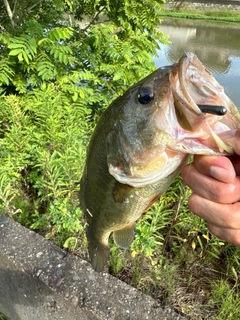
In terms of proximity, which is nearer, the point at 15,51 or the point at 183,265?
the point at 183,265

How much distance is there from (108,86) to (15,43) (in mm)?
1244

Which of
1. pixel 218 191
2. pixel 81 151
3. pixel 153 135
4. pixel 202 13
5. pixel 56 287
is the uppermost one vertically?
pixel 153 135

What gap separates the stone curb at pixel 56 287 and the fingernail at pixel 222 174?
113 cm

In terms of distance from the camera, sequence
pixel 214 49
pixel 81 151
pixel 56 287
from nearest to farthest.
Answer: pixel 56 287 < pixel 81 151 < pixel 214 49

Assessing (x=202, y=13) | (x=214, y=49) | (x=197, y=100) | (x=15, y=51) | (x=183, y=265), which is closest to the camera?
(x=197, y=100)

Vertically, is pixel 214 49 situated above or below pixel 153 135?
below

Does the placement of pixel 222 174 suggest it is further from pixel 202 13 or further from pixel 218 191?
pixel 202 13

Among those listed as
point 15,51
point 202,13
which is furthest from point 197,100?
point 202,13

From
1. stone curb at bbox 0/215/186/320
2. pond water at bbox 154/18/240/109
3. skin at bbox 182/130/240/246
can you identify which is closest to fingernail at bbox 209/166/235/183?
skin at bbox 182/130/240/246

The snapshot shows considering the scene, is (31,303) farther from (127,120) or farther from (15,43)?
(15,43)

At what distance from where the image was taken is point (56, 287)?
6.50 feet

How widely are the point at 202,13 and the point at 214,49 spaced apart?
14.9 m

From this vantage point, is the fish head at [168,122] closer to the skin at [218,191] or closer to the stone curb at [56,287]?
the skin at [218,191]

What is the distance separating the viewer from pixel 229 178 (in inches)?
42.3
